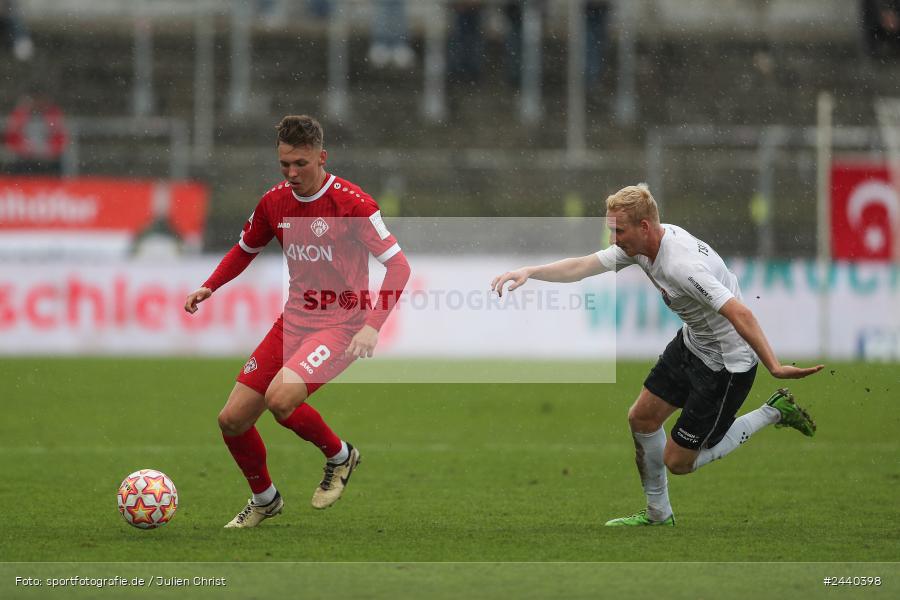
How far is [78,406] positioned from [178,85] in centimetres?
1252

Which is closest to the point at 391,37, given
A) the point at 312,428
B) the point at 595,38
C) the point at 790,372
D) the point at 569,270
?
the point at 595,38

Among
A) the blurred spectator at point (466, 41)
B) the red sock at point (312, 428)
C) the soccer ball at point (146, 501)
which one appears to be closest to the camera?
the soccer ball at point (146, 501)

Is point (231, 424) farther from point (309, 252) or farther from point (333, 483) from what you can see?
point (309, 252)

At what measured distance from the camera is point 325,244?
7715 mm

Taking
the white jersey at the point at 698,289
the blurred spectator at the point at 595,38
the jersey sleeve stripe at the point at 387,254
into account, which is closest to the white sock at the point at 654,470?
A: the white jersey at the point at 698,289

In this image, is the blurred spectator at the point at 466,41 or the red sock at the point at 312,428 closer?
the red sock at the point at 312,428

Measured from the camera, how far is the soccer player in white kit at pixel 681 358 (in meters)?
7.20

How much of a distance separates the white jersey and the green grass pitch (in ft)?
3.14

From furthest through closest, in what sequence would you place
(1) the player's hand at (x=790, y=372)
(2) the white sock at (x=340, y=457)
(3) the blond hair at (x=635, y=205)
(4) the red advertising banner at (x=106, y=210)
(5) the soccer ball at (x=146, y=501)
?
1. (4) the red advertising banner at (x=106, y=210)
2. (2) the white sock at (x=340, y=457)
3. (5) the soccer ball at (x=146, y=501)
4. (3) the blond hair at (x=635, y=205)
5. (1) the player's hand at (x=790, y=372)

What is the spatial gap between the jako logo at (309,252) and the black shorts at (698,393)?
1910 millimetres

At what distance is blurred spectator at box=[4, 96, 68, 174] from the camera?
2169 cm

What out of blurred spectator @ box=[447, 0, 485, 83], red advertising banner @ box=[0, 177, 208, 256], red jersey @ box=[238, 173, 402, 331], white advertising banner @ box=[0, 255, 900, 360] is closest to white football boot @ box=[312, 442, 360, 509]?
red jersey @ box=[238, 173, 402, 331]

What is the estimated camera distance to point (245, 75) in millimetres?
24641

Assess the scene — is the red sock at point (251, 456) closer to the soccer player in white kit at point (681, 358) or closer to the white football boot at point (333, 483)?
the white football boot at point (333, 483)
